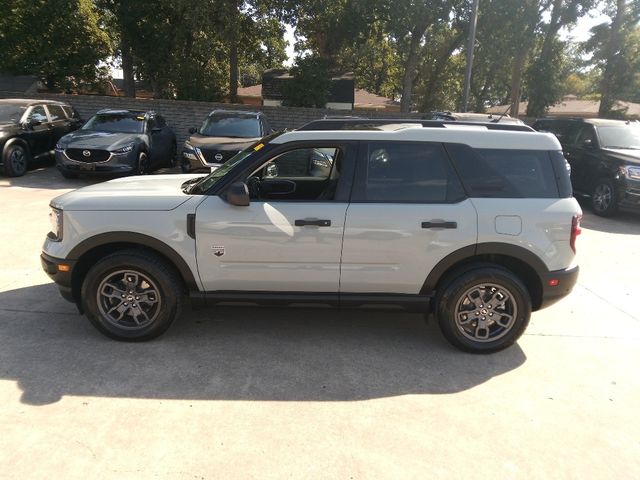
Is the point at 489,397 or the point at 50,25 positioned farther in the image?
the point at 50,25

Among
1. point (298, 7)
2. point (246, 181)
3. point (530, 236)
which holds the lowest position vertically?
point (530, 236)

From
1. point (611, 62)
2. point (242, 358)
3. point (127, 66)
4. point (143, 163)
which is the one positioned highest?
point (611, 62)

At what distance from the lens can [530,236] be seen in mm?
3781

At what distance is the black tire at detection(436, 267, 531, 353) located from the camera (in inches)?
152

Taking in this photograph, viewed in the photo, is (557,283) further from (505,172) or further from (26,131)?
(26,131)

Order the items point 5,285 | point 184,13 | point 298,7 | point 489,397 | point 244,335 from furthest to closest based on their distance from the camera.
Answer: point 298,7, point 184,13, point 5,285, point 244,335, point 489,397

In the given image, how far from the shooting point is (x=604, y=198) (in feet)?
32.4

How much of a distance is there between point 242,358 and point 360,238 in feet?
4.24

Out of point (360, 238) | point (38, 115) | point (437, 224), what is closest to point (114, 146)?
point (38, 115)

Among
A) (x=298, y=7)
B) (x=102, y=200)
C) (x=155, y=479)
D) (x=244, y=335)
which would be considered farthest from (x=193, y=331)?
(x=298, y=7)

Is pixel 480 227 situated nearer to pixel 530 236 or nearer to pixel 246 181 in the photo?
pixel 530 236

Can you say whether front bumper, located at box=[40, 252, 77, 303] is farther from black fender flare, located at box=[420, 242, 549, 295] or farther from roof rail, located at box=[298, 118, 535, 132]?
black fender flare, located at box=[420, 242, 549, 295]

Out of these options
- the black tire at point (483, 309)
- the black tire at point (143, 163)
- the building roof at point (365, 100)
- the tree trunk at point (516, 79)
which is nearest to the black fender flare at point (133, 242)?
the black tire at point (483, 309)

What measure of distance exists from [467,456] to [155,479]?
170 cm
